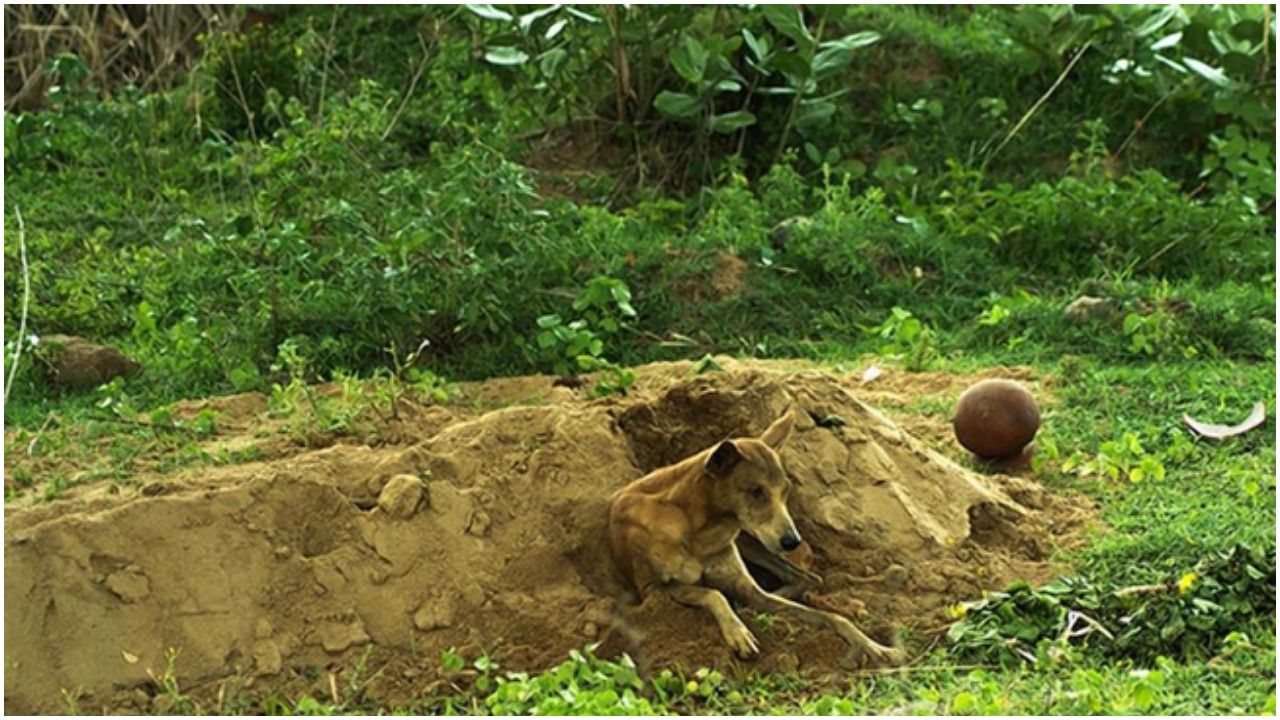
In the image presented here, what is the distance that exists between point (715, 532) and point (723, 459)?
248 mm

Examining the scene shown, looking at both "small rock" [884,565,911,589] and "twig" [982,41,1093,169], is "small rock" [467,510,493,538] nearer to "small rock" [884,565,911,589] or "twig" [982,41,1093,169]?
"small rock" [884,565,911,589]

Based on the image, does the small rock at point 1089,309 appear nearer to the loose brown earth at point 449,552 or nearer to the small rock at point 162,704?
the loose brown earth at point 449,552

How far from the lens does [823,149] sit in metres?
11.8

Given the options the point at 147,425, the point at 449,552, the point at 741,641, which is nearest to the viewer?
the point at 741,641

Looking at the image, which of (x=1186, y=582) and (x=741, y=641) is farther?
(x=1186, y=582)

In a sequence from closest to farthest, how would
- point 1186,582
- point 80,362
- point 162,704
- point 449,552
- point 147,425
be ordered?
point 162,704 → point 1186,582 → point 449,552 → point 147,425 → point 80,362

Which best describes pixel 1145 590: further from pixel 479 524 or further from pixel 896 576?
pixel 479 524

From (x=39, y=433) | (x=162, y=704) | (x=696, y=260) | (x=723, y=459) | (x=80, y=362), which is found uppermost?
(x=723, y=459)

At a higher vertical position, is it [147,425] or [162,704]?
[162,704]

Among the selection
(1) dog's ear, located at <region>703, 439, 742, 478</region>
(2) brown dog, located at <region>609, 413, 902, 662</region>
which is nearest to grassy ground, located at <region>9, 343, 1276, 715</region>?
(2) brown dog, located at <region>609, 413, 902, 662</region>

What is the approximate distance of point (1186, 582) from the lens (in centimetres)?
627

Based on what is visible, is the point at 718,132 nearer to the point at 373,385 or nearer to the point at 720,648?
the point at 373,385

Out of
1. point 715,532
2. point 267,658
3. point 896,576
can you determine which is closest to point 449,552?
point 267,658

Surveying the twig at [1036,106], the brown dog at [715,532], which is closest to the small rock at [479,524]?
the brown dog at [715,532]
